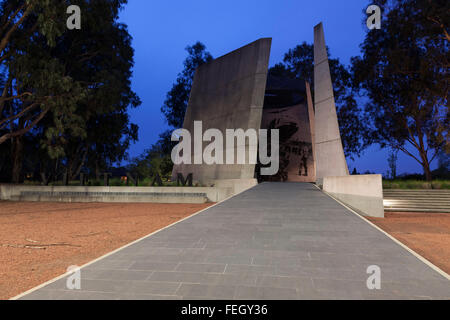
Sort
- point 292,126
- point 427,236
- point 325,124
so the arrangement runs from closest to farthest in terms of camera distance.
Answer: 1. point 427,236
2. point 325,124
3. point 292,126

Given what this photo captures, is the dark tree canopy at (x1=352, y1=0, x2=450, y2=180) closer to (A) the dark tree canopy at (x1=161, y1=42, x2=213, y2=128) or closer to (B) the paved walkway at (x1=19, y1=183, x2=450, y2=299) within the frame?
(A) the dark tree canopy at (x1=161, y1=42, x2=213, y2=128)

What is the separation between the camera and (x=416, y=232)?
8.36 meters

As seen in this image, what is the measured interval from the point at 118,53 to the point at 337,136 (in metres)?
18.6

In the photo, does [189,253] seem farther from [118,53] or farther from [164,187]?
[118,53]

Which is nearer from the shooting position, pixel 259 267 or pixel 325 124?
pixel 259 267

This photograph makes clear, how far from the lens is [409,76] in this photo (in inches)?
900

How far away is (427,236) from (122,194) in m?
14.2

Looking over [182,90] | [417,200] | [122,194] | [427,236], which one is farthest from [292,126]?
[427,236]

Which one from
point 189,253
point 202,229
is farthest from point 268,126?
point 189,253

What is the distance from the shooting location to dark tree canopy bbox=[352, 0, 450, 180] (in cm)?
1994

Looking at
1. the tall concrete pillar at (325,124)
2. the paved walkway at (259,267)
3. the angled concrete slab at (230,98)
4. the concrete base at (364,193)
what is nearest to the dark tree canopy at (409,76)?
the tall concrete pillar at (325,124)

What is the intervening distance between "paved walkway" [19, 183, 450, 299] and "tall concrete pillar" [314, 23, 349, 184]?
9.58 meters

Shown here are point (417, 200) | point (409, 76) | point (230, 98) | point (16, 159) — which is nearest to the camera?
point (417, 200)

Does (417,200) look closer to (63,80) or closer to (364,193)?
(364,193)
